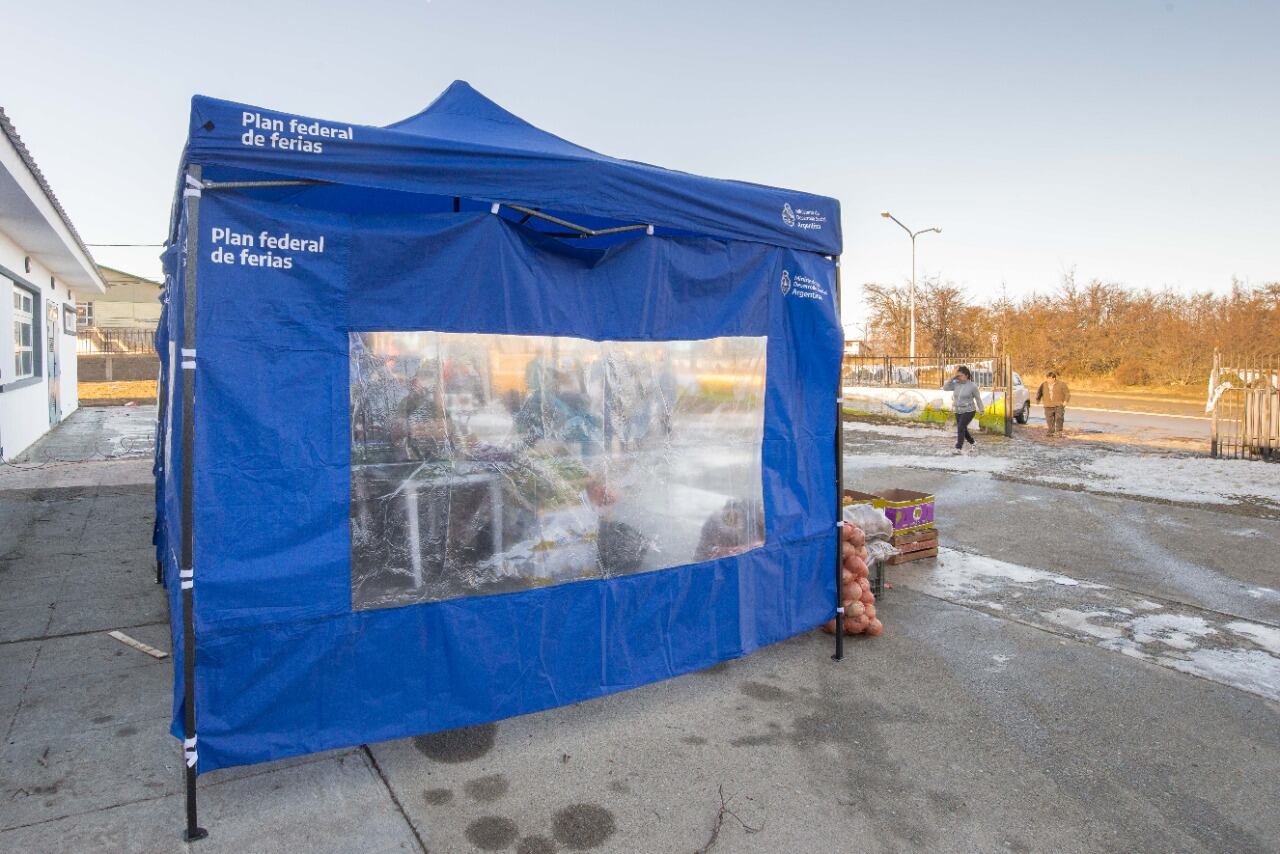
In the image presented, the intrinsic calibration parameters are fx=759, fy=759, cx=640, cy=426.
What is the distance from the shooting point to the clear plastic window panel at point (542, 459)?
338 cm

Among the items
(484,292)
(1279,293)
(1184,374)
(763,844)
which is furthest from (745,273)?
(1279,293)

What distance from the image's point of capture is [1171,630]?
5.34 metres

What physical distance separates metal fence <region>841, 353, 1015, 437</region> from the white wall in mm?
19782

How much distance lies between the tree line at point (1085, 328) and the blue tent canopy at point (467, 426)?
110 ft

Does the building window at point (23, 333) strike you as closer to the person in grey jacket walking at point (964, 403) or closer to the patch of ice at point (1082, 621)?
the patch of ice at point (1082, 621)

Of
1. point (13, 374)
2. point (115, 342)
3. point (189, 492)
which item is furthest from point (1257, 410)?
point (115, 342)

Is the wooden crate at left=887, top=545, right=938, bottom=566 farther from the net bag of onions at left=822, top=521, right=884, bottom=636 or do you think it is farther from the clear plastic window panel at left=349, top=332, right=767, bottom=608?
the clear plastic window panel at left=349, top=332, right=767, bottom=608

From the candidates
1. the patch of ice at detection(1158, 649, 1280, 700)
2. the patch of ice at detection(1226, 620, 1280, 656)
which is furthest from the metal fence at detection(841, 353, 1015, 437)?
the patch of ice at detection(1158, 649, 1280, 700)

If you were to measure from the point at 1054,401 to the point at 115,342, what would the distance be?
3768 centimetres

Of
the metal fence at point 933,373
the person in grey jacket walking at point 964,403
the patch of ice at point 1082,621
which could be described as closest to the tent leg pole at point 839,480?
the patch of ice at point 1082,621

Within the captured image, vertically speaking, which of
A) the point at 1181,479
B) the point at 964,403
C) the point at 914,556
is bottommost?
Result: the point at 914,556

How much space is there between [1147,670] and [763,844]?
309 cm

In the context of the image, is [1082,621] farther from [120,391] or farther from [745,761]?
[120,391]

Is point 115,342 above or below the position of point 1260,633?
above
